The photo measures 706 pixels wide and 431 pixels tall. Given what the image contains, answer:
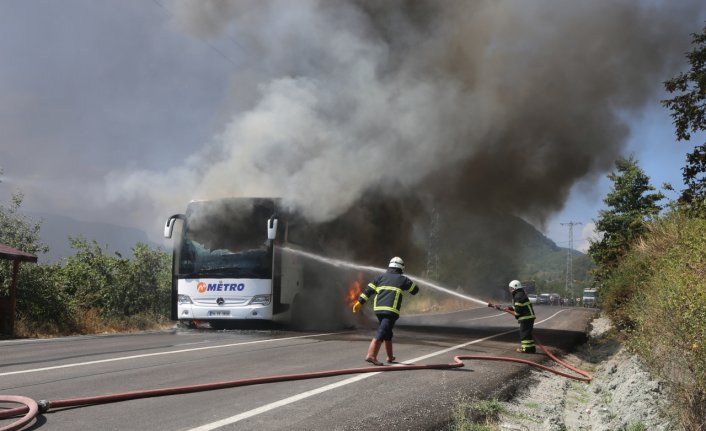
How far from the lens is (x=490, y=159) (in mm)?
17078

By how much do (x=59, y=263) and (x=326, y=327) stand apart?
857 cm

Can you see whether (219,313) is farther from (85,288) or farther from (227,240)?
(85,288)

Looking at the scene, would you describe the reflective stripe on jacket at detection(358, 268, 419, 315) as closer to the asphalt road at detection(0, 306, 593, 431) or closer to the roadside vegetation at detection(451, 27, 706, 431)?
the asphalt road at detection(0, 306, 593, 431)

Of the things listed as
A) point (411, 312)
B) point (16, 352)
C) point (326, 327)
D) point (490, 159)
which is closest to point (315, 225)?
Result: point (326, 327)

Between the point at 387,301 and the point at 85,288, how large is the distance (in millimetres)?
11582

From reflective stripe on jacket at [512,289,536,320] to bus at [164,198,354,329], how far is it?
200 inches

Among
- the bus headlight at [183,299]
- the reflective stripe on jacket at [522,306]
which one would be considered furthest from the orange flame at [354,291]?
the reflective stripe on jacket at [522,306]

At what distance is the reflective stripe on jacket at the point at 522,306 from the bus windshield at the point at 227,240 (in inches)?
205

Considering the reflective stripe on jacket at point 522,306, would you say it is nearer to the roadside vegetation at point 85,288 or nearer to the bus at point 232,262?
the bus at point 232,262

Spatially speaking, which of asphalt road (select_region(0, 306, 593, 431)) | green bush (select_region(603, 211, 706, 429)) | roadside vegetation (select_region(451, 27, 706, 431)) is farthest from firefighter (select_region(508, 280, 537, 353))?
green bush (select_region(603, 211, 706, 429))

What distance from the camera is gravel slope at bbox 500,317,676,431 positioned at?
207 inches

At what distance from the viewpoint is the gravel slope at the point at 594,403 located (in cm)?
527

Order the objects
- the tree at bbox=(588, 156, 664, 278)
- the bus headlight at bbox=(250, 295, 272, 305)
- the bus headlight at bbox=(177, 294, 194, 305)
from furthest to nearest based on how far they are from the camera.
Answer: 1. the tree at bbox=(588, 156, 664, 278)
2. the bus headlight at bbox=(177, 294, 194, 305)
3. the bus headlight at bbox=(250, 295, 272, 305)

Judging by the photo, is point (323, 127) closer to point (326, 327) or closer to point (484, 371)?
point (326, 327)
